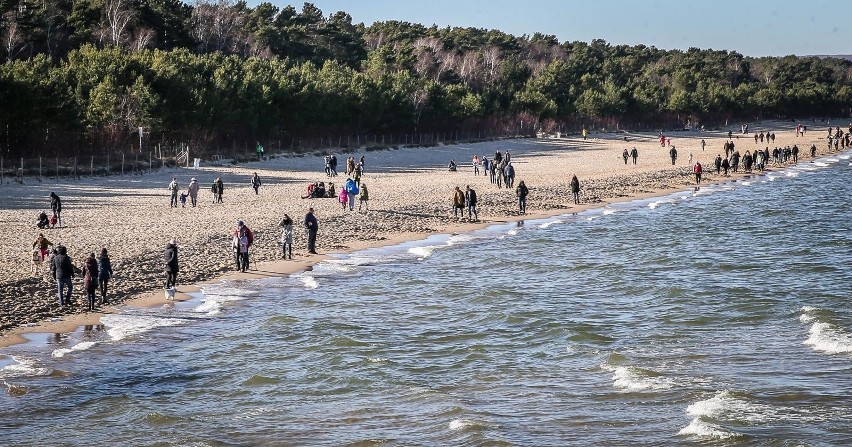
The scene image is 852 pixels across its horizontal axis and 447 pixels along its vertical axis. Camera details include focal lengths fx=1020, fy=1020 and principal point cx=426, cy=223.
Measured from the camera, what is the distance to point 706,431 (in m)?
15.4

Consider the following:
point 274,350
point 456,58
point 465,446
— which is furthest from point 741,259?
point 456,58

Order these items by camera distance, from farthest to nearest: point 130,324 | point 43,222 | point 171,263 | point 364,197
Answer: point 364,197
point 43,222
point 171,263
point 130,324

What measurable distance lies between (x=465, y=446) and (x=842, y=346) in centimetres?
997

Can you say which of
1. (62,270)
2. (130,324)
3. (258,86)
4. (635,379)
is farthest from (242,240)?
(258,86)

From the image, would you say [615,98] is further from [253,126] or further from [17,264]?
[17,264]

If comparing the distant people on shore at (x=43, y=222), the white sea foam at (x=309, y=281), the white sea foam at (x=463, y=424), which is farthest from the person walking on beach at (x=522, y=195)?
the white sea foam at (x=463, y=424)

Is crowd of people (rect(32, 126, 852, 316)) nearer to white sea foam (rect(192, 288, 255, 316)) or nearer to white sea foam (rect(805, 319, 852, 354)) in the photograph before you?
white sea foam (rect(192, 288, 255, 316))

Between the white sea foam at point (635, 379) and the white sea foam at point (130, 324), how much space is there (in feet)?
32.2

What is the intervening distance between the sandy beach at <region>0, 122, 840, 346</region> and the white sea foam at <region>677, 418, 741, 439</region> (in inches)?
520

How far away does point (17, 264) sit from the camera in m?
27.5

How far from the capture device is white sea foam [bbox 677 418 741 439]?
49.9ft

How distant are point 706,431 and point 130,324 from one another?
12.8 metres

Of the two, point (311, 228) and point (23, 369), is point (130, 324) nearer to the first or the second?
point (23, 369)

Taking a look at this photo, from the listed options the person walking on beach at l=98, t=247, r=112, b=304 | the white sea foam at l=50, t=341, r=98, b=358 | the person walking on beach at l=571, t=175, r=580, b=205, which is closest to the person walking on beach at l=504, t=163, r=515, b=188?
the person walking on beach at l=571, t=175, r=580, b=205
